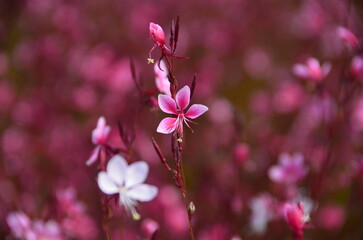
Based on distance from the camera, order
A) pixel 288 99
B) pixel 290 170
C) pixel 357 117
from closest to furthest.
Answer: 1. pixel 290 170
2. pixel 357 117
3. pixel 288 99

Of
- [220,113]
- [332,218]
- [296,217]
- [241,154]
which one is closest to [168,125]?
[296,217]

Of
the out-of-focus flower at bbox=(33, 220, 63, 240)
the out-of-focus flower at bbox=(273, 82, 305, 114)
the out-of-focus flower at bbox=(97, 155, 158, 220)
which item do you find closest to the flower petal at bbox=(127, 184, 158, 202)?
the out-of-focus flower at bbox=(97, 155, 158, 220)

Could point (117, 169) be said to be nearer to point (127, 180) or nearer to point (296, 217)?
point (127, 180)

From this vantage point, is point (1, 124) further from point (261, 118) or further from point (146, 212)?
point (261, 118)

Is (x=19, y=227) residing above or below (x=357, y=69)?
below

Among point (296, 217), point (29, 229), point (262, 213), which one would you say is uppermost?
point (296, 217)

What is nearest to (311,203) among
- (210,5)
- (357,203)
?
(357,203)

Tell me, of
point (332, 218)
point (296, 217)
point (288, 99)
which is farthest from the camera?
point (288, 99)
